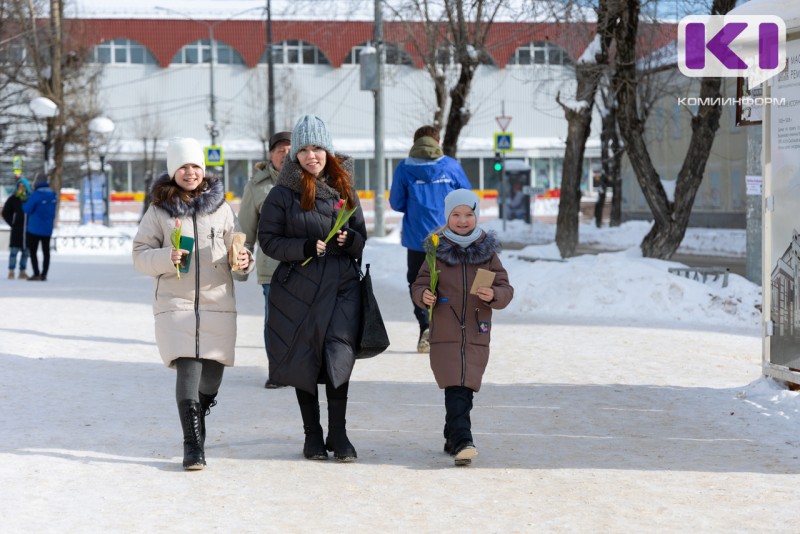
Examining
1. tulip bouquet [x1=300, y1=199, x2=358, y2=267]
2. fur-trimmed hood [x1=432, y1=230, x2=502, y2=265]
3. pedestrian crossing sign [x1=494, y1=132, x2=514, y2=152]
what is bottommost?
fur-trimmed hood [x1=432, y1=230, x2=502, y2=265]

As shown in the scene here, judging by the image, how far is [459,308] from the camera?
7141mm

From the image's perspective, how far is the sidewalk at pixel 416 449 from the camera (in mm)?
5836

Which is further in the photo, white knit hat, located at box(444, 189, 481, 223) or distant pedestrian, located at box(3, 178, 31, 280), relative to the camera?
distant pedestrian, located at box(3, 178, 31, 280)

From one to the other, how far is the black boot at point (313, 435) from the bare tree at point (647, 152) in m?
12.5

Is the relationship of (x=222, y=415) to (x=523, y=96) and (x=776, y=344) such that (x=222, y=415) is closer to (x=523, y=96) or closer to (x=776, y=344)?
(x=776, y=344)

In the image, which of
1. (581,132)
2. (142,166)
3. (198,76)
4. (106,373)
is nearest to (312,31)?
(198,76)

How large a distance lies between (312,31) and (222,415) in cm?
5997

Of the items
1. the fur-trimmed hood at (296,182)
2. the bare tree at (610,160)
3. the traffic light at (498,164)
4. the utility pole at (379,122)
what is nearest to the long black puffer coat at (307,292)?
the fur-trimmed hood at (296,182)

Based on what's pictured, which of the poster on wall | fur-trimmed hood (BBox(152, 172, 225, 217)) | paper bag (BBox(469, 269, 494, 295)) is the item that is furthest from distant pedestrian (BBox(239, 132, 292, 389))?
the poster on wall

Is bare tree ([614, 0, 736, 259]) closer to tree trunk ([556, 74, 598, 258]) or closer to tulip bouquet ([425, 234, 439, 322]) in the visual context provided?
tree trunk ([556, 74, 598, 258])

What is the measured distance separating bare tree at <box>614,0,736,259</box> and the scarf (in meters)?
11.9

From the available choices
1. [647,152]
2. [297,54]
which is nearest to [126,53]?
[297,54]

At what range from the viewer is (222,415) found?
866cm

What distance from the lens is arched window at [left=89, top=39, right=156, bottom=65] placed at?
68.4m
